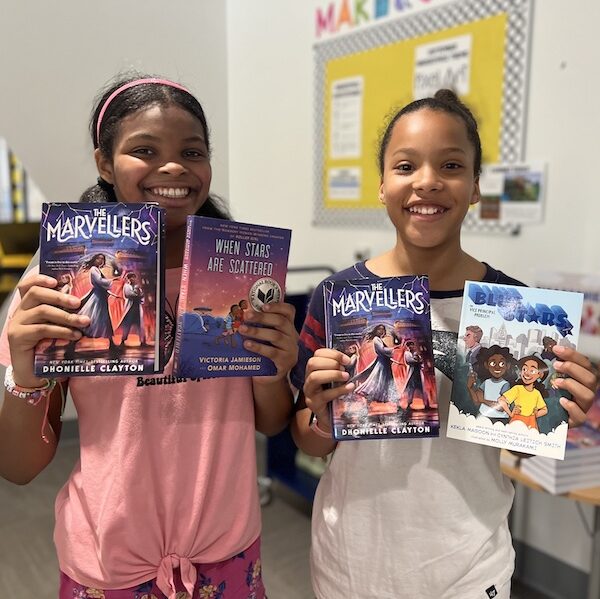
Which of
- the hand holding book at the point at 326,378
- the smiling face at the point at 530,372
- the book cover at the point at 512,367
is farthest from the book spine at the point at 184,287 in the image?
the smiling face at the point at 530,372

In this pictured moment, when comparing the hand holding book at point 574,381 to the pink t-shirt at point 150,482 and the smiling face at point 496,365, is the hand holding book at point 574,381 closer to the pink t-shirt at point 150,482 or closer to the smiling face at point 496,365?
the smiling face at point 496,365

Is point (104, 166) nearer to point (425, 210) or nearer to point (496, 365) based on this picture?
point (425, 210)

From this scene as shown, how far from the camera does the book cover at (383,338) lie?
0.93 metres

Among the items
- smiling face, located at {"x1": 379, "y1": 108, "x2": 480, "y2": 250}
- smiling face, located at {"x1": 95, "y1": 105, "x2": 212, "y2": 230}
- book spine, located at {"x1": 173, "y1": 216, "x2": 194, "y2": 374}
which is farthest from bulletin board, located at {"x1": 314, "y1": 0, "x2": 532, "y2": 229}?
book spine, located at {"x1": 173, "y1": 216, "x2": 194, "y2": 374}

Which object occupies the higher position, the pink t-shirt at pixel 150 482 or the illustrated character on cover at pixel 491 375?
the illustrated character on cover at pixel 491 375

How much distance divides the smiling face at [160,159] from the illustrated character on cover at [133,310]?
0.50ft

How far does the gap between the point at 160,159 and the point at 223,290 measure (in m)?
0.24

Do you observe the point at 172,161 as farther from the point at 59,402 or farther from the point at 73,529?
the point at 73,529

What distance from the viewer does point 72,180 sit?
1.15m

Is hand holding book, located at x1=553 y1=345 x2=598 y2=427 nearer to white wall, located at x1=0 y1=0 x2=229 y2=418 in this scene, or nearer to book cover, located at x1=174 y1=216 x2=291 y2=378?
book cover, located at x1=174 y1=216 x2=291 y2=378

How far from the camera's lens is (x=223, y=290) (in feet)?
2.97

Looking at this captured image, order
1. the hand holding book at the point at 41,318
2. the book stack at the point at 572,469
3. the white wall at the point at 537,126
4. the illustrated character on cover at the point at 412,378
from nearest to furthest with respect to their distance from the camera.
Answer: the hand holding book at the point at 41,318, the illustrated character on cover at the point at 412,378, the white wall at the point at 537,126, the book stack at the point at 572,469

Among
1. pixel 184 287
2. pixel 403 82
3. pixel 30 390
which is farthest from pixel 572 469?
pixel 403 82

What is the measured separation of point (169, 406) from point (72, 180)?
19.9 inches
